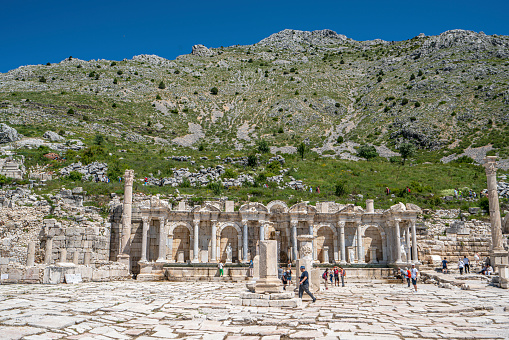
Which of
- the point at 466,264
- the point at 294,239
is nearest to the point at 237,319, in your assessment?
the point at 294,239

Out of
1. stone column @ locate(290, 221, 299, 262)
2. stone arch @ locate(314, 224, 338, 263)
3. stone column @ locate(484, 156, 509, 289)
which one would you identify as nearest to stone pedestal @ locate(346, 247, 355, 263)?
stone arch @ locate(314, 224, 338, 263)

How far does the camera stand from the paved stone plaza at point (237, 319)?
8.62 metres

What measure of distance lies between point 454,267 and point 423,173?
83.1ft

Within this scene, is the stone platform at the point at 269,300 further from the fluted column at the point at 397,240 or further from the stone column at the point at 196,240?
the fluted column at the point at 397,240

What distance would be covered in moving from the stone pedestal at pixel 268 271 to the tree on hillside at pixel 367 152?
52361mm

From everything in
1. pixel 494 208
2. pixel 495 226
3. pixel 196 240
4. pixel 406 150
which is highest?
pixel 406 150

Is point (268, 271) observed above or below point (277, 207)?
below

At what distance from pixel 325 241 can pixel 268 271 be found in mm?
19011

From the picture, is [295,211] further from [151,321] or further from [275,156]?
[275,156]

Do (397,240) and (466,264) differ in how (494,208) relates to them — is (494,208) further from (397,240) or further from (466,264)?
(397,240)

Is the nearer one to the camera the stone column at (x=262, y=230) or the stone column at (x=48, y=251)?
the stone column at (x=48, y=251)

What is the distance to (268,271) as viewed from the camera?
14922mm

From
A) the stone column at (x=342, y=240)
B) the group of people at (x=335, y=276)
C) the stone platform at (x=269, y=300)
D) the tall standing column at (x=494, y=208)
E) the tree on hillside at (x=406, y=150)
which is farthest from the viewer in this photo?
the tree on hillside at (x=406, y=150)

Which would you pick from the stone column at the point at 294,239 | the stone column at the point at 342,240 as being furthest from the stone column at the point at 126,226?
the stone column at the point at 342,240
